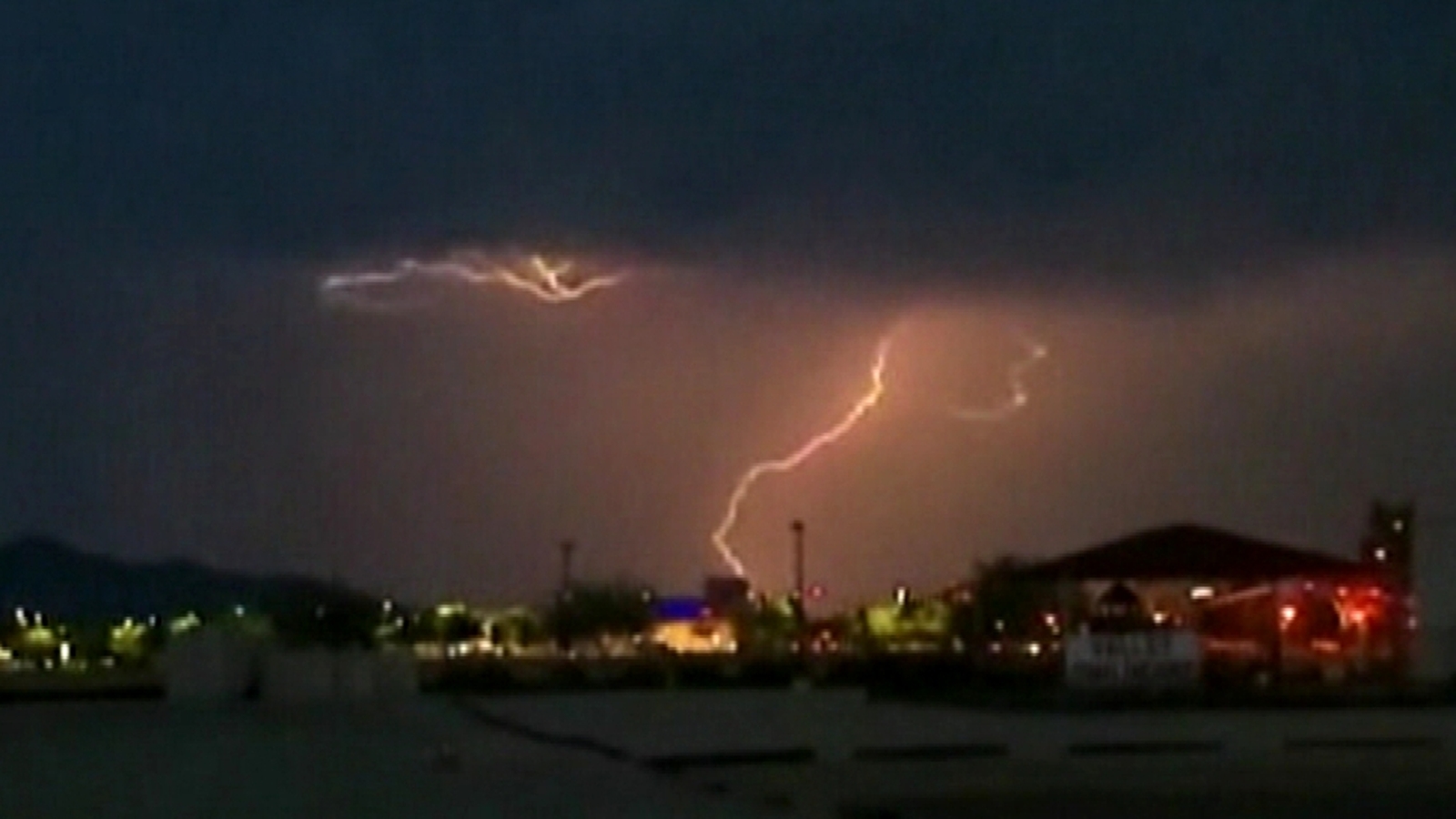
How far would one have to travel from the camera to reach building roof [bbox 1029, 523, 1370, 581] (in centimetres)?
8706

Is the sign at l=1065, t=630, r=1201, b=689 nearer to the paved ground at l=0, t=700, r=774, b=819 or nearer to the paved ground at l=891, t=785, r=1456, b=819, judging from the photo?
the paved ground at l=0, t=700, r=774, b=819

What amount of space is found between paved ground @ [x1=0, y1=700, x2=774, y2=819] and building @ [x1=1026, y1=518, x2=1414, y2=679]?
31.7 metres

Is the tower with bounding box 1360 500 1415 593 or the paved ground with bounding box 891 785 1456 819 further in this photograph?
the tower with bounding box 1360 500 1415 593

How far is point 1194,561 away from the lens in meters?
86.7

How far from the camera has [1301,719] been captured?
2053 inches

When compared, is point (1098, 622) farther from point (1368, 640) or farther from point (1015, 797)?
point (1015, 797)

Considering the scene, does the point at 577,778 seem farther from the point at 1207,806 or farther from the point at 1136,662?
the point at 1136,662

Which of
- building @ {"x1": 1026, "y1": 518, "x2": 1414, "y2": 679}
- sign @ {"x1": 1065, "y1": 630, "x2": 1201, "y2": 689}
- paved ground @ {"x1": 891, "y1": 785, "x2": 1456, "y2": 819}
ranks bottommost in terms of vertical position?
paved ground @ {"x1": 891, "y1": 785, "x2": 1456, "y2": 819}

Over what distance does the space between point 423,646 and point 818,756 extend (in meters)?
55.0

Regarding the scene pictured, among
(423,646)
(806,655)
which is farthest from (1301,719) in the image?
(423,646)

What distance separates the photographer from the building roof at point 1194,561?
3428 inches

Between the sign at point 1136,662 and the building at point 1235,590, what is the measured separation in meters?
15.9

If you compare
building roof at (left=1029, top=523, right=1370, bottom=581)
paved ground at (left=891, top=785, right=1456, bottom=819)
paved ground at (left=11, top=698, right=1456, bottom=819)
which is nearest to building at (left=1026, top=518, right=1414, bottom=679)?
building roof at (left=1029, top=523, right=1370, bottom=581)

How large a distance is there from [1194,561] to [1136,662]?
26568 mm
